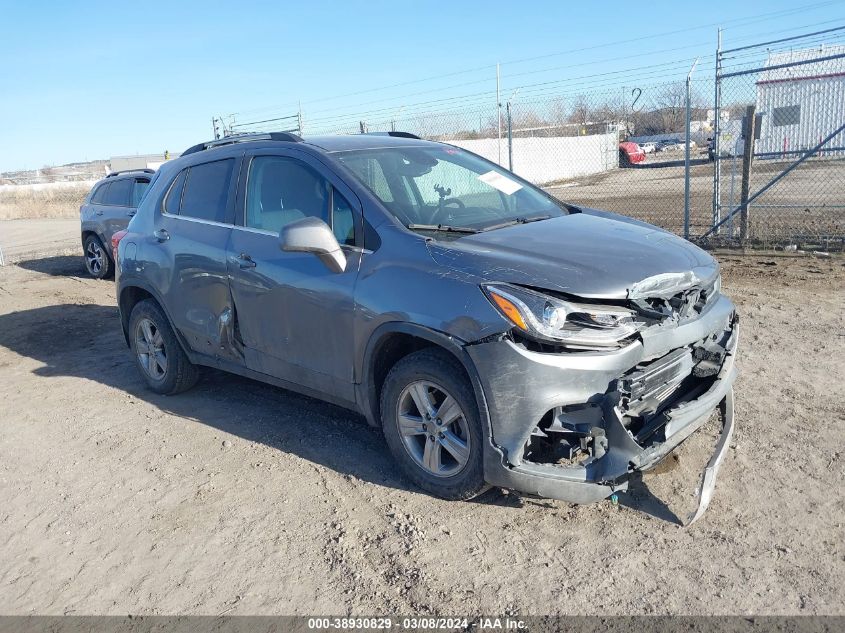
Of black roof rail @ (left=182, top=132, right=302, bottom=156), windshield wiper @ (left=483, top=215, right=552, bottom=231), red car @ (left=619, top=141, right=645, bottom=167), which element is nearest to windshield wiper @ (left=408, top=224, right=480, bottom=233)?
windshield wiper @ (left=483, top=215, right=552, bottom=231)

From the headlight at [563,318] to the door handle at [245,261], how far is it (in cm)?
193

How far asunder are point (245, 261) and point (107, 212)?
8663 mm

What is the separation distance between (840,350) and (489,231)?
348 centimetres

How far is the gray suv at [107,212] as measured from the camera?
1193cm

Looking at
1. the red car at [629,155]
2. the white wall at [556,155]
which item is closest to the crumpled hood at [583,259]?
the white wall at [556,155]

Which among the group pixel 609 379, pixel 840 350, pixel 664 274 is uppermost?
pixel 664 274

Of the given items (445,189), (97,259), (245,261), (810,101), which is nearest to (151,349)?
(245,261)

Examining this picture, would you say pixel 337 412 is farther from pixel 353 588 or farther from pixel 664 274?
pixel 664 274

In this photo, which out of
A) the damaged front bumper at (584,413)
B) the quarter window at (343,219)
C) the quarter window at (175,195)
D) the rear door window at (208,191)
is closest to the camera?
the damaged front bumper at (584,413)

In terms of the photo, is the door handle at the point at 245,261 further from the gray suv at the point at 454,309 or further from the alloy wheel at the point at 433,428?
the alloy wheel at the point at 433,428

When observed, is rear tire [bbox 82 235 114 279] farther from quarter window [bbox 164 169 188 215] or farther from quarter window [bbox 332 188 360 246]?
quarter window [bbox 332 188 360 246]

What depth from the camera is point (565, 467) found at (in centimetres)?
338

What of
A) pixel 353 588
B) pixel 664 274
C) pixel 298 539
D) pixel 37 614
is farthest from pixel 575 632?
pixel 37 614

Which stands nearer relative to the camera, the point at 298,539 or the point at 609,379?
the point at 609,379
